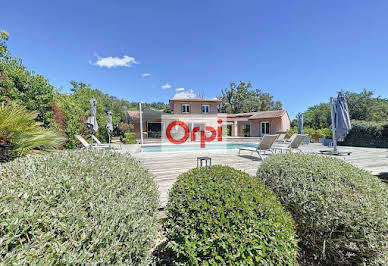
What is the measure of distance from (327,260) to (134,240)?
259cm

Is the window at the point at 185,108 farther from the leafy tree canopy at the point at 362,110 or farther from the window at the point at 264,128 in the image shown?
the leafy tree canopy at the point at 362,110

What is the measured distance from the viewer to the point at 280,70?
87.4 feet

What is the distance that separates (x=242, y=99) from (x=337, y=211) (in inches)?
1631

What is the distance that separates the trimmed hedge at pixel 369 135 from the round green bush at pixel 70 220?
2381cm

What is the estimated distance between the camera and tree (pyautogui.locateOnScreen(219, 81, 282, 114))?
40000mm

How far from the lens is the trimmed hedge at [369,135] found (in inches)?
618

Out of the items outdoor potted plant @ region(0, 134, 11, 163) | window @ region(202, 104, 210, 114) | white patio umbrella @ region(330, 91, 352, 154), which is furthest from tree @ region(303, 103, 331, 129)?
outdoor potted plant @ region(0, 134, 11, 163)

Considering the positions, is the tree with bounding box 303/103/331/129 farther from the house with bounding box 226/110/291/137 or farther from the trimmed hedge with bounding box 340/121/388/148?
the trimmed hedge with bounding box 340/121/388/148

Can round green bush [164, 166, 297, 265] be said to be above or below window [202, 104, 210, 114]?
below

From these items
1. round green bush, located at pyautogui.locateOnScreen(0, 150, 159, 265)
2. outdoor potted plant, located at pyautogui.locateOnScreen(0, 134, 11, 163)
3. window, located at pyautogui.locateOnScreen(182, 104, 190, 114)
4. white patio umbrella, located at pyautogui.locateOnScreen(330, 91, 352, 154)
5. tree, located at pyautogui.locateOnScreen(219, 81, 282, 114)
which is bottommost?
round green bush, located at pyautogui.locateOnScreen(0, 150, 159, 265)

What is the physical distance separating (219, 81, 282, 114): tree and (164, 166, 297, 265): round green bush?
40476 millimetres

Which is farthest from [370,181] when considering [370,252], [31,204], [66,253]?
[31,204]

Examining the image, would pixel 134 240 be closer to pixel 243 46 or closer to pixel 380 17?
pixel 380 17

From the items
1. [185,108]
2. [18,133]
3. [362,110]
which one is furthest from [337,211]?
[362,110]
